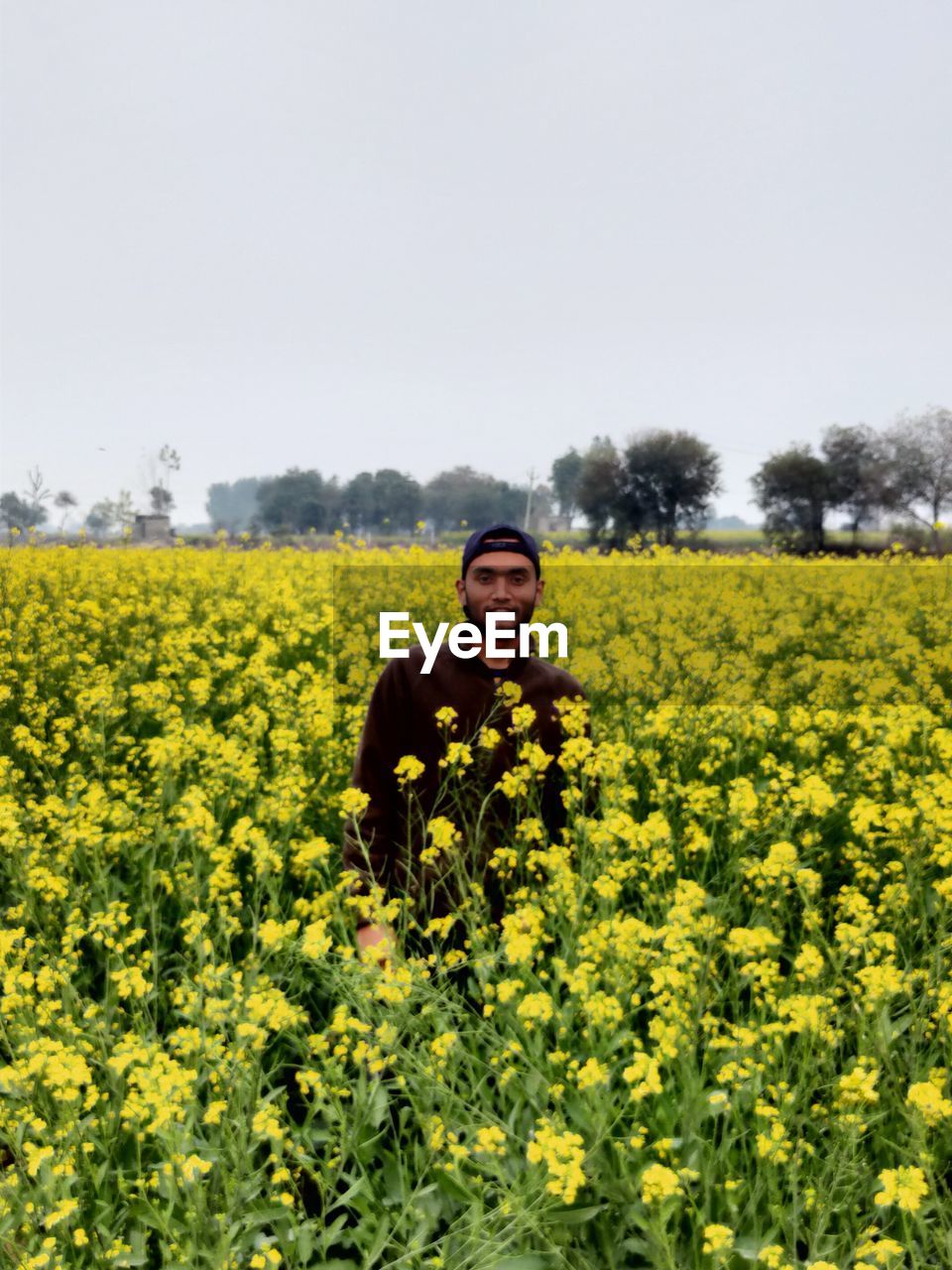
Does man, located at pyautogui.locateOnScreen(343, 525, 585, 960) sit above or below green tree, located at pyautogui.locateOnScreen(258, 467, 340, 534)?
below

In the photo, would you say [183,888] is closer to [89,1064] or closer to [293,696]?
[89,1064]

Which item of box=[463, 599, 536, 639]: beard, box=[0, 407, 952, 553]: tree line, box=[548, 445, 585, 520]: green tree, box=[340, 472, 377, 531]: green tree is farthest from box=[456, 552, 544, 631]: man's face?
box=[340, 472, 377, 531]: green tree

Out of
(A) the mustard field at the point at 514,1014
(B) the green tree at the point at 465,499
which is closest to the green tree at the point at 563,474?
(B) the green tree at the point at 465,499

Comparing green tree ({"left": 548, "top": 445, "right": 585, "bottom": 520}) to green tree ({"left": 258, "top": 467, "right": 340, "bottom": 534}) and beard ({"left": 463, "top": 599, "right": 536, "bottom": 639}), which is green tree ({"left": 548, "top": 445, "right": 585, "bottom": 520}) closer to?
green tree ({"left": 258, "top": 467, "right": 340, "bottom": 534})

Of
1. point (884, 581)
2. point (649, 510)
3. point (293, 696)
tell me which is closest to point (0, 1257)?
point (293, 696)

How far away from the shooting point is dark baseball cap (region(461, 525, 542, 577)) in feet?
9.29

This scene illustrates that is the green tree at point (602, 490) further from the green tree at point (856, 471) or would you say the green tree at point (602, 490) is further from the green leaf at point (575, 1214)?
the green leaf at point (575, 1214)

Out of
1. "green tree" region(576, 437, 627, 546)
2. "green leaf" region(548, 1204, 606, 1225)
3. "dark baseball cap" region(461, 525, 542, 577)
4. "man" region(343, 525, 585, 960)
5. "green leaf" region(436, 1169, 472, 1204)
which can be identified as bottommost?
"green leaf" region(436, 1169, 472, 1204)

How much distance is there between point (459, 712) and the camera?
2996 mm

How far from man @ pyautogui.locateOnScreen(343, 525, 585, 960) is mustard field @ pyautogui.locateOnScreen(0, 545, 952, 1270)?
0.09 m

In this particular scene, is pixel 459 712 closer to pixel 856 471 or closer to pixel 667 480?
pixel 667 480

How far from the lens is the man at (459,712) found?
111 inches

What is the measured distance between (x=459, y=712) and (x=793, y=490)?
49194 millimetres

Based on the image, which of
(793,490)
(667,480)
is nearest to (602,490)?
(667,480)
